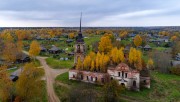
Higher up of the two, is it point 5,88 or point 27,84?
point 27,84

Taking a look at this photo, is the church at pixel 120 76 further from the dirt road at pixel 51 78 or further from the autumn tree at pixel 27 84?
the autumn tree at pixel 27 84

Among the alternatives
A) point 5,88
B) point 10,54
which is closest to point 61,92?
point 5,88

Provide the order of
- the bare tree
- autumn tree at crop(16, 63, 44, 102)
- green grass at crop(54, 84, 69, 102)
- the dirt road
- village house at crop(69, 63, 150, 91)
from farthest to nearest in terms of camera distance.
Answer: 1. the bare tree
2. village house at crop(69, 63, 150, 91)
3. the dirt road
4. green grass at crop(54, 84, 69, 102)
5. autumn tree at crop(16, 63, 44, 102)

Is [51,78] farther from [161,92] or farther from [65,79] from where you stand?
[161,92]

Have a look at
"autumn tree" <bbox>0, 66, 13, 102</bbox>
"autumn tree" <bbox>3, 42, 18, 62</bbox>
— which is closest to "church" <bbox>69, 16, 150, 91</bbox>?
"autumn tree" <bbox>0, 66, 13, 102</bbox>

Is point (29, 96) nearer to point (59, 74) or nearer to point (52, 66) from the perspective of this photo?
point (59, 74)

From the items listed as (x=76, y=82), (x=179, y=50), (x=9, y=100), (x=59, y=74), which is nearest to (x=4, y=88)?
(x=9, y=100)

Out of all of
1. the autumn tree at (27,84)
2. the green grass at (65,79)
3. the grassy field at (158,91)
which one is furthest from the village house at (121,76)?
the autumn tree at (27,84)

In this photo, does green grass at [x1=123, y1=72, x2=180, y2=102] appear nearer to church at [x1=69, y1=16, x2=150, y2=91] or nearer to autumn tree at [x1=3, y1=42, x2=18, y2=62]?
church at [x1=69, y1=16, x2=150, y2=91]

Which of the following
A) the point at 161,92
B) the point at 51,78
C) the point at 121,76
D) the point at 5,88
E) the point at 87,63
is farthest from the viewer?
the point at 51,78
